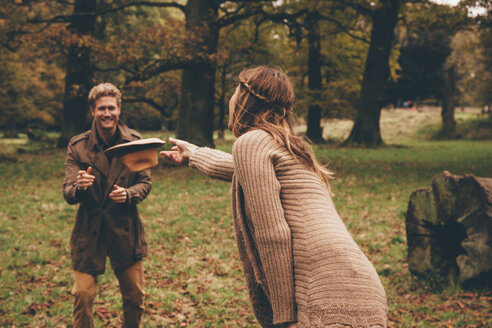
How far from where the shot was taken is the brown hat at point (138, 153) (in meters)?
3.07

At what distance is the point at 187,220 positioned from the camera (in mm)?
9148

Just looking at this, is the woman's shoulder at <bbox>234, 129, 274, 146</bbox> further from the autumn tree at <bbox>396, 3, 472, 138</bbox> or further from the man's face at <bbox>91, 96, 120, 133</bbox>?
the autumn tree at <bbox>396, 3, 472, 138</bbox>

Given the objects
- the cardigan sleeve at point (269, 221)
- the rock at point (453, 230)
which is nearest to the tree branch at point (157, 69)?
the rock at point (453, 230)

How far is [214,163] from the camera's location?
8.36 ft

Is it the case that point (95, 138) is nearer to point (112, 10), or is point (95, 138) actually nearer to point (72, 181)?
point (72, 181)

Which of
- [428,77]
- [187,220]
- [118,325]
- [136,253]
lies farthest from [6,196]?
[428,77]

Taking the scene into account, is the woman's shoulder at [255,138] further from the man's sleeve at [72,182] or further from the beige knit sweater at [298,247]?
the man's sleeve at [72,182]

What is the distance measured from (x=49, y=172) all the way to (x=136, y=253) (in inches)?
491

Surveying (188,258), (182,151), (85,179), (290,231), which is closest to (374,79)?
(188,258)

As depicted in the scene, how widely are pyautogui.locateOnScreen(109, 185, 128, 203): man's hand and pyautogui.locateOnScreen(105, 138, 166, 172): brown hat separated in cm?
43

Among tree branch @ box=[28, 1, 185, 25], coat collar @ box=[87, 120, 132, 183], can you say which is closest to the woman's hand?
coat collar @ box=[87, 120, 132, 183]

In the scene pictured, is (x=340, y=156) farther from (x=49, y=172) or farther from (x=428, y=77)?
(x=428, y=77)

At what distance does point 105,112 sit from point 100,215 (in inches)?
33.9

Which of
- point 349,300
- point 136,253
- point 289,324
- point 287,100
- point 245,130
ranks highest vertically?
point 287,100
